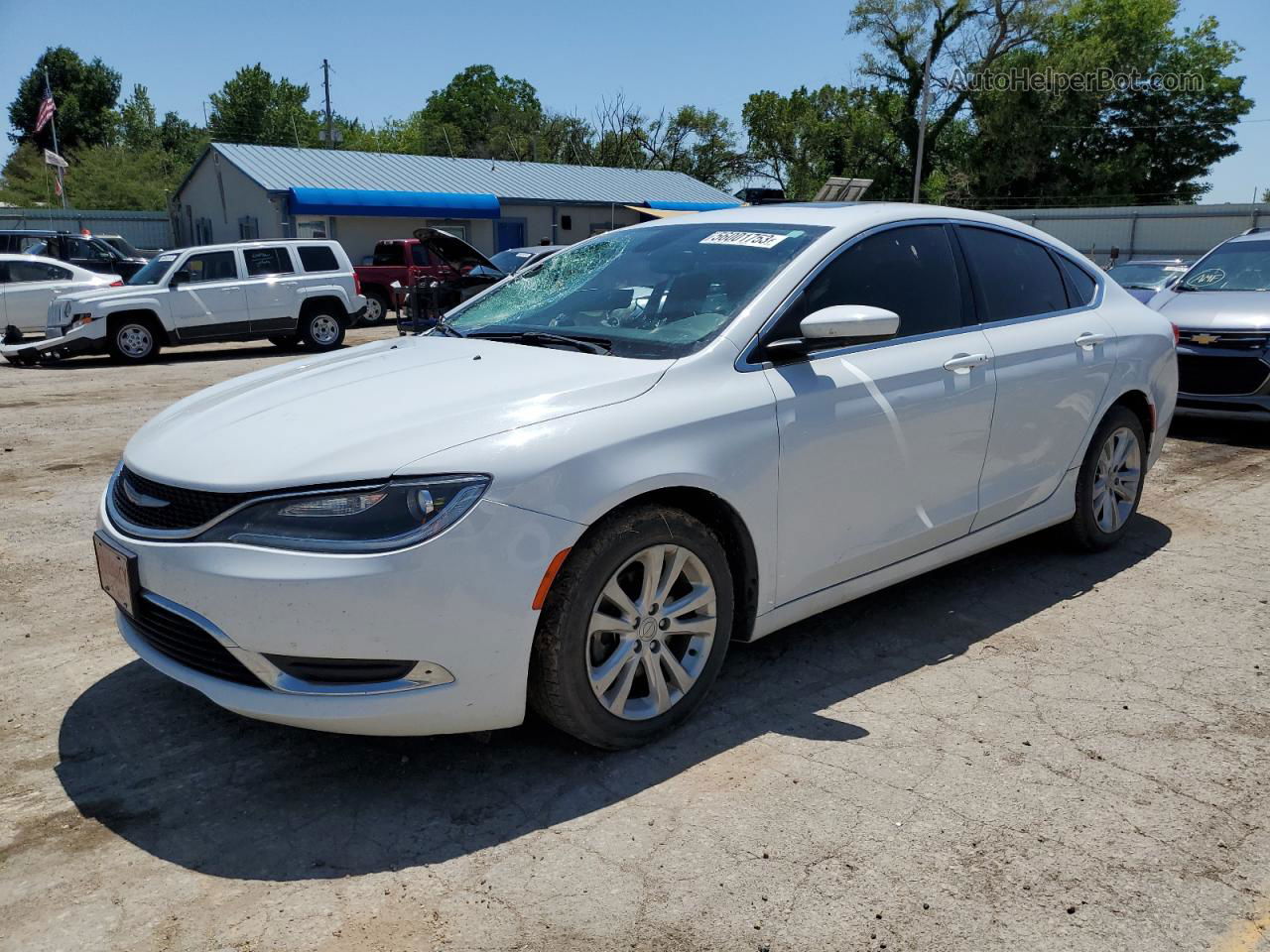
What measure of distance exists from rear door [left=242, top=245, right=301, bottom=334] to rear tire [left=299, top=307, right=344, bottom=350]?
26 centimetres

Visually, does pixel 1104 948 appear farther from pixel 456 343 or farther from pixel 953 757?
pixel 456 343

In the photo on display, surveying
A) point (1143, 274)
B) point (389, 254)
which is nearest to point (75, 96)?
point (389, 254)

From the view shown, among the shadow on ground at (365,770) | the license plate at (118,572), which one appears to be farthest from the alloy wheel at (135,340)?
the license plate at (118,572)

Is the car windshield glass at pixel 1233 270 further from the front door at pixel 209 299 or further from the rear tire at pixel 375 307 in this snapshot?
the rear tire at pixel 375 307

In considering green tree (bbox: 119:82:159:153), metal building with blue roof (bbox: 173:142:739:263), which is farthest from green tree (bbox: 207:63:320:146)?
metal building with blue roof (bbox: 173:142:739:263)

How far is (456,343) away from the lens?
3.86m

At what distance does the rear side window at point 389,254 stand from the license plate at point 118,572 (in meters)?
20.6

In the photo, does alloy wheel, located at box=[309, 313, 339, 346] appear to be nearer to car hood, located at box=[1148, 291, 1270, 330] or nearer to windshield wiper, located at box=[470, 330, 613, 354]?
car hood, located at box=[1148, 291, 1270, 330]

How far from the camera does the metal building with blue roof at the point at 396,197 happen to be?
29391mm

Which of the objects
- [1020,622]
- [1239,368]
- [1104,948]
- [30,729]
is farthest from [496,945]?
[1239,368]

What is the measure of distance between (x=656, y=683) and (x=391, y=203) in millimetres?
28784

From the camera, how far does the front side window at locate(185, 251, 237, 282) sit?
15461mm

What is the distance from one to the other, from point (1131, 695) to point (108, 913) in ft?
10.8

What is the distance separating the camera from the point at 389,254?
2297 centimetres
